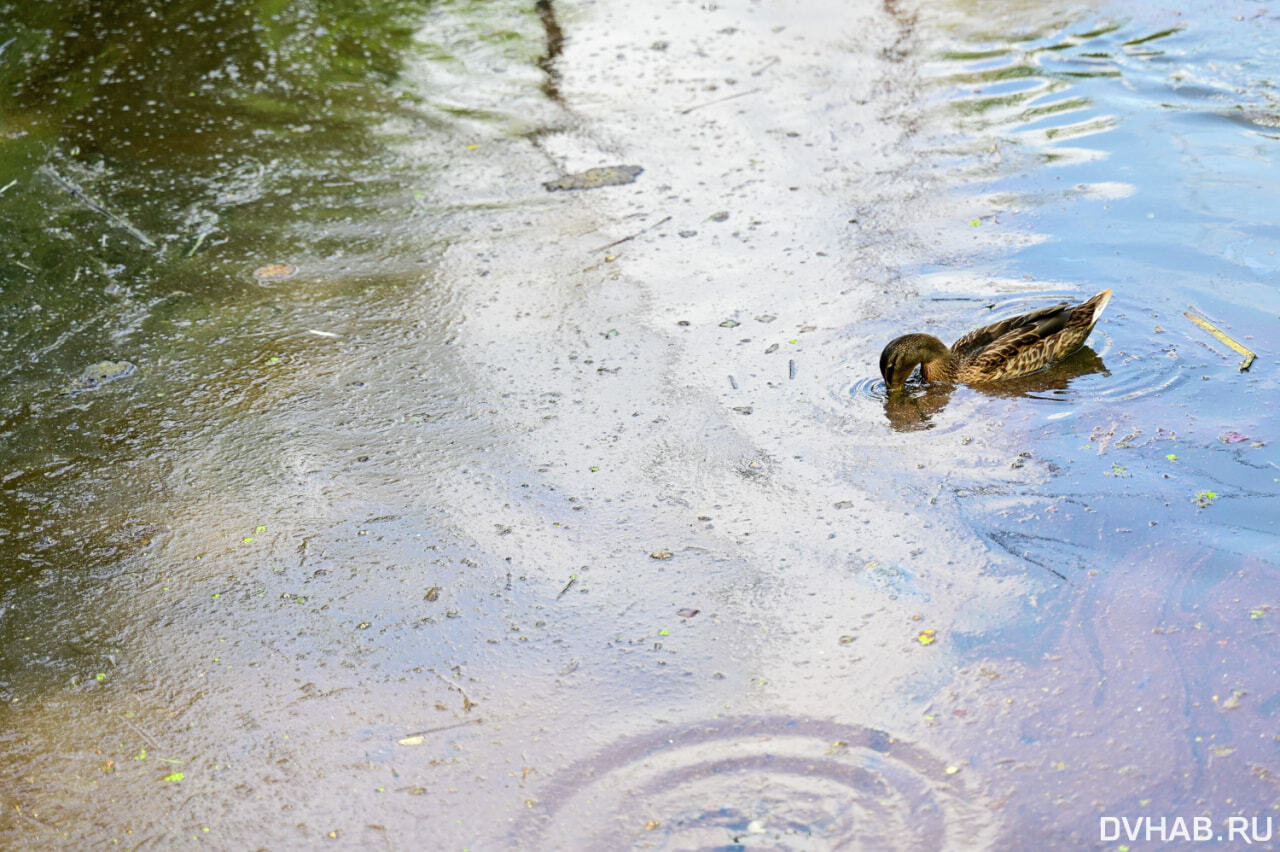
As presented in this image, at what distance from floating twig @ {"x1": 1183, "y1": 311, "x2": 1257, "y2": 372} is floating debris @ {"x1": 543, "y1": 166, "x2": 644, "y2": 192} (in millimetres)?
4072

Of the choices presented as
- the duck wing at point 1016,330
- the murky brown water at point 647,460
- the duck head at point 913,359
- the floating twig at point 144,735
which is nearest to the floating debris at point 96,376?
the murky brown water at point 647,460

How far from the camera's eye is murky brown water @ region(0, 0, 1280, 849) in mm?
4004

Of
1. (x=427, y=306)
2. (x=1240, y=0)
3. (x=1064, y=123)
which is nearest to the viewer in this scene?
(x=427, y=306)

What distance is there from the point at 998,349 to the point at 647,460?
1.93 metres

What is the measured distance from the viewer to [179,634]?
4863mm

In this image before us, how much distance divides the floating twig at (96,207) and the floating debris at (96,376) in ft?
5.11

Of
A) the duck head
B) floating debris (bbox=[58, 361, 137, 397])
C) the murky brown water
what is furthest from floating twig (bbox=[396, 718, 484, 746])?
floating debris (bbox=[58, 361, 137, 397])

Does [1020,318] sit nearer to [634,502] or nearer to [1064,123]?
[634,502]

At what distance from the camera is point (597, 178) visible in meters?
8.62

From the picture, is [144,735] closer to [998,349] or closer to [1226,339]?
[998,349]

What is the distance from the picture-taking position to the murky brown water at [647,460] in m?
4.00

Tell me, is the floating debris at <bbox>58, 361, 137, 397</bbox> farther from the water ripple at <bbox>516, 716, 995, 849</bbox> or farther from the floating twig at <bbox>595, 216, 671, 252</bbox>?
the water ripple at <bbox>516, 716, 995, 849</bbox>

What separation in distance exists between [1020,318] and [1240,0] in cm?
632

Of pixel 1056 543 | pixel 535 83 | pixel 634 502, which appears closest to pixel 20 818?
pixel 634 502
